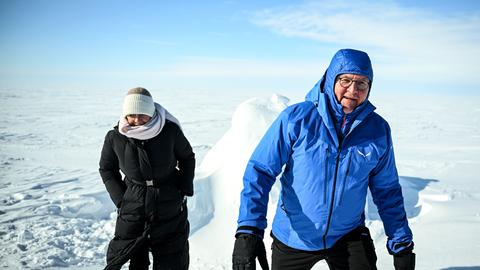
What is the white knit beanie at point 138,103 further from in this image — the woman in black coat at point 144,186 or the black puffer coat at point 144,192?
the black puffer coat at point 144,192

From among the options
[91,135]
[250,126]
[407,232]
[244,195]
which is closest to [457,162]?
[250,126]

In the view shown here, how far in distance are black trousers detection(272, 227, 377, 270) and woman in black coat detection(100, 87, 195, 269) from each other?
2.93ft

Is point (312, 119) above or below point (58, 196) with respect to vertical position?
above

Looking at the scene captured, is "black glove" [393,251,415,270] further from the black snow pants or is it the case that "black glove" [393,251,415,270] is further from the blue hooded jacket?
the black snow pants

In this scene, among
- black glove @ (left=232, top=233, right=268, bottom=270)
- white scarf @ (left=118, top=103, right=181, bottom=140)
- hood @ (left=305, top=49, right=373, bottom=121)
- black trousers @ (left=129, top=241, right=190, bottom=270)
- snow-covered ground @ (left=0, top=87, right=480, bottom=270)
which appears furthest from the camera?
snow-covered ground @ (left=0, top=87, right=480, bottom=270)

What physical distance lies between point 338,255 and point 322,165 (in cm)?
60

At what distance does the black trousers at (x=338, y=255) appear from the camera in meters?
1.86

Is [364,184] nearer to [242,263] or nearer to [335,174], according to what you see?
[335,174]

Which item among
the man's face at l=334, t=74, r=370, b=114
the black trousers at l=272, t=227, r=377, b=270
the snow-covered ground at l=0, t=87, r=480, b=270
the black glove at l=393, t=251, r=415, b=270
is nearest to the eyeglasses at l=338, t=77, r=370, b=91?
the man's face at l=334, t=74, r=370, b=114

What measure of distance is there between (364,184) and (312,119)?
0.48 m

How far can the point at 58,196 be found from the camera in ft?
21.4

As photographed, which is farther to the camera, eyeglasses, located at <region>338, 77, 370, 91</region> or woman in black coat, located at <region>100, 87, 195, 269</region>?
woman in black coat, located at <region>100, 87, 195, 269</region>

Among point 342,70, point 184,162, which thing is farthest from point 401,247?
point 184,162

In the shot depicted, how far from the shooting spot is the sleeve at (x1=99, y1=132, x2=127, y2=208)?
93.0 inches
